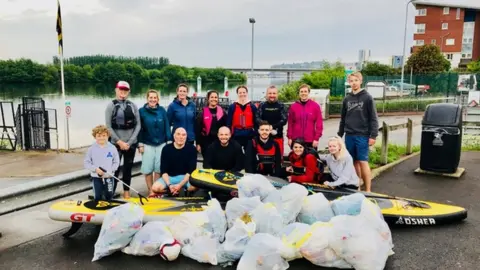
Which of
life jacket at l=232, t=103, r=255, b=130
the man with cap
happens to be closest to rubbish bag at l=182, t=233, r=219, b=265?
the man with cap

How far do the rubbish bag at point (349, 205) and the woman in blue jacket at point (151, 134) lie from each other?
2814 mm

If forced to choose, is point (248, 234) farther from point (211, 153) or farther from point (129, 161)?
point (129, 161)

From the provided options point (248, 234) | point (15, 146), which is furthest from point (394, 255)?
point (15, 146)

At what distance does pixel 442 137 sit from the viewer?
300 inches

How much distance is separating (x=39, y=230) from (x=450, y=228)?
16.7 feet

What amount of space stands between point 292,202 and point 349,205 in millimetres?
690

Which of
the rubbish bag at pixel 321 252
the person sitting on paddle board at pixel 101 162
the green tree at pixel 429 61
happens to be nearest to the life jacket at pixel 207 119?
the person sitting on paddle board at pixel 101 162

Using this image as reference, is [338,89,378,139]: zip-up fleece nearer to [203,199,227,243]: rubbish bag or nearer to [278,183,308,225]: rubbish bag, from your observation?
[278,183,308,225]: rubbish bag

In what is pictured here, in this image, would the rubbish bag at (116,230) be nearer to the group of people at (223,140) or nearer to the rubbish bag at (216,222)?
the rubbish bag at (216,222)

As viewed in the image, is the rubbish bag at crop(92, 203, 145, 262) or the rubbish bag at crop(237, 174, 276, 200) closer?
the rubbish bag at crop(92, 203, 145, 262)

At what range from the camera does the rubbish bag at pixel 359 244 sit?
3.96 metres

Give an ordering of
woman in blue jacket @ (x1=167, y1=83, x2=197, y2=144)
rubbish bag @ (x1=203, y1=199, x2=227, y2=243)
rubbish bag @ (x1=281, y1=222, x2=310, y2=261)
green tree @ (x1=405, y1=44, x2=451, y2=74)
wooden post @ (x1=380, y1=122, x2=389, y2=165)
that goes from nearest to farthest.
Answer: rubbish bag @ (x1=281, y1=222, x2=310, y2=261)
rubbish bag @ (x1=203, y1=199, x2=227, y2=243)
woman in blue jacket @ (x1=167, y1=83, x2=197, y2=144)
wooden post @ (x1=380, y1=122, x2=389, y2=165)
green tree @ (x1=405, y1=44, x2=451, y2=74)

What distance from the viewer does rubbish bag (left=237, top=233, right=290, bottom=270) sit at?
3.93 meters

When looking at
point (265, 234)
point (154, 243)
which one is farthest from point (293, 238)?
point (154, 243)
